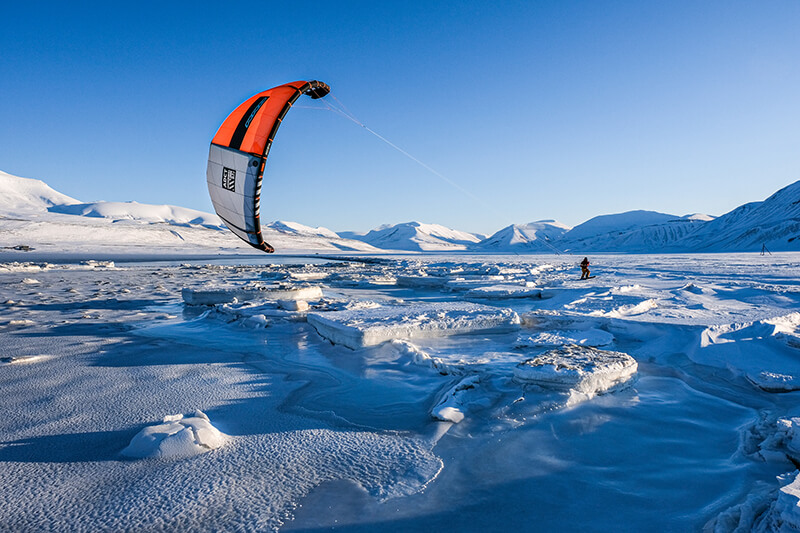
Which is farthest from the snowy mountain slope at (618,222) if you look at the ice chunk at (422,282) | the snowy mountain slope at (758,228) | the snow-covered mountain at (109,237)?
the ice chunk at (422,282)

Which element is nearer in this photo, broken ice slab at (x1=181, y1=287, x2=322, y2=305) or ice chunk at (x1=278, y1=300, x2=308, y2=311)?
ice chunk at (x1=278, y1=300, x2=308, y2=311)

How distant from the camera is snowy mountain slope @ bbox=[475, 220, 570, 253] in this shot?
120137mm

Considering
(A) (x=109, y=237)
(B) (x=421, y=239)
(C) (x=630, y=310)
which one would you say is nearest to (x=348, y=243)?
(B) (x=421, y=239)

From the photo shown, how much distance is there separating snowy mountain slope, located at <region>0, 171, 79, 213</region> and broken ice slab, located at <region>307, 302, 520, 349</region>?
14480 cm

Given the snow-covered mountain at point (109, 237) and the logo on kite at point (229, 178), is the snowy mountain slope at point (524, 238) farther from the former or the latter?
the logo on kite at point (229, 178)

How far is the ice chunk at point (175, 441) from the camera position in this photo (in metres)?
3.07

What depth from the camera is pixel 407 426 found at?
11.8 ft

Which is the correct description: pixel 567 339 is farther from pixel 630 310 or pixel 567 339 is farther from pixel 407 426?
pixel 407 426

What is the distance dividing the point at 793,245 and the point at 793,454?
78016mm

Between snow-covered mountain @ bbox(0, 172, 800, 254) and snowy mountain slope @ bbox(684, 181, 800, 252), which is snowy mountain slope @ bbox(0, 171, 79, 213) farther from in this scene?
snowy mountain slope @ bbox(684, 181, 800, 252)

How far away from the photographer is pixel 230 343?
6.77 meters

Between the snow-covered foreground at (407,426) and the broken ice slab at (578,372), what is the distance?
0.08ft

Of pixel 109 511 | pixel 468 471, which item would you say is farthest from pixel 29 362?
pixel 468 471

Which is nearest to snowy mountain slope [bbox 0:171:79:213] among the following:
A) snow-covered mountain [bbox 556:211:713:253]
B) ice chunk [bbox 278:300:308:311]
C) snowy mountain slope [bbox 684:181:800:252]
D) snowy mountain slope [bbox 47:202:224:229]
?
snowy mountain slope [bbox 47:202:224:229]
